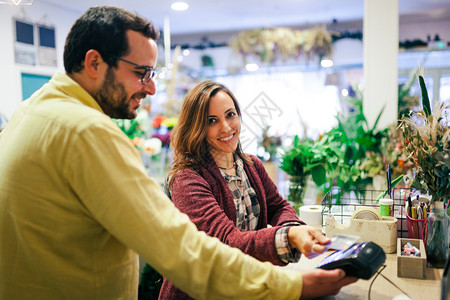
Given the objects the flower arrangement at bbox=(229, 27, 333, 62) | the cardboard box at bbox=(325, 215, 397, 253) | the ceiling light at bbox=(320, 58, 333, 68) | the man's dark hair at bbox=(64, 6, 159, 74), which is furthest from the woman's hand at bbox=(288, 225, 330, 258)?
the ceiling light at bbox=(320, 58, 333, 68)

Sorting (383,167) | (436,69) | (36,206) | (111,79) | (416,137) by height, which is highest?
(436,69)

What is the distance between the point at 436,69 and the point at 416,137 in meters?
4.88

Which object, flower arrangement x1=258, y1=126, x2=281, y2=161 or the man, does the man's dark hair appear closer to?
the man

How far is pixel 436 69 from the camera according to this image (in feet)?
18.4

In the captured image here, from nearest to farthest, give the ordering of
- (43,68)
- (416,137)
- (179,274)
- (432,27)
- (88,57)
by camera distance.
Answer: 1. (179,274)
2. (88,57)
3. (416,137)
4. (43,68)
5. (432,27)

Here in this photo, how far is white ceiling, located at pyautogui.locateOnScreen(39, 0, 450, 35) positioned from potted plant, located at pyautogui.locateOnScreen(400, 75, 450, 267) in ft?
13.9

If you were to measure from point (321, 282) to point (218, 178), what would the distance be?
66 cm

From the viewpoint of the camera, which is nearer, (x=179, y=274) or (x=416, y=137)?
(x=179, y=274)

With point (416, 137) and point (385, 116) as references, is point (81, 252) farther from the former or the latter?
point (385, 116)

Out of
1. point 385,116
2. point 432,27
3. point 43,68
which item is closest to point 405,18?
point 432,27

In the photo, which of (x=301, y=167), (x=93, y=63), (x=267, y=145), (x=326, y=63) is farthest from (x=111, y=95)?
(x=326, y=63)

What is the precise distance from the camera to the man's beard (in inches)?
38.2

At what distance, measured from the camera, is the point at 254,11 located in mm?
5895

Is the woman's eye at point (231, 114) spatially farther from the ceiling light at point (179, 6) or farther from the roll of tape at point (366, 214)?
the ceiling light at point (179, 6)
